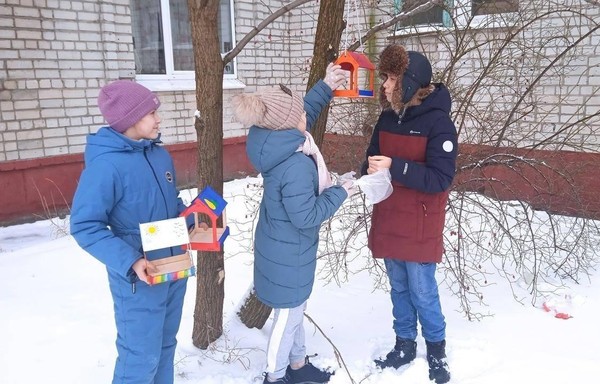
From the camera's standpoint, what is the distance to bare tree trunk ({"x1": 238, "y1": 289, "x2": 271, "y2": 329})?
9.82 ft

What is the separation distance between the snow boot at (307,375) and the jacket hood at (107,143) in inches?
56.4

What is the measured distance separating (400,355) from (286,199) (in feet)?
3.90

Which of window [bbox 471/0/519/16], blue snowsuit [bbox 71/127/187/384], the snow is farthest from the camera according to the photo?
window [bbox 471/0/519/16]

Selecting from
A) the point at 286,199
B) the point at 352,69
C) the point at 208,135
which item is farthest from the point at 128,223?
the point at 352,69

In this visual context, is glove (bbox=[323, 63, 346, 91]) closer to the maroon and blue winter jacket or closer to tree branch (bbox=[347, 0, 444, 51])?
the maroon and blue winter jacket

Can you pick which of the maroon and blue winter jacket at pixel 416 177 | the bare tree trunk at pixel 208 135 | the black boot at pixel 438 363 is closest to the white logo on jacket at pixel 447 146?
the maroon and blue winter jacket at pixel 416 177

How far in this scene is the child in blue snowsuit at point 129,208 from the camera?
1761mm

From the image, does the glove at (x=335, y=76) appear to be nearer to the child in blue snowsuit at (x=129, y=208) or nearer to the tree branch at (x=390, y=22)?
the tree branch at (x=390, y=22)

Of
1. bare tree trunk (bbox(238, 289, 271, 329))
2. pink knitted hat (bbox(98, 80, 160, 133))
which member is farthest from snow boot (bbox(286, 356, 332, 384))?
pink knitted hat (bbox(98, 80, 160, 133))

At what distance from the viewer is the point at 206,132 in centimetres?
257

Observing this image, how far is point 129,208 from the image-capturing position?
1885mm

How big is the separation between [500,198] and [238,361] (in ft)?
7.73

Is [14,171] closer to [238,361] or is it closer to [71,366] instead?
[71,366]

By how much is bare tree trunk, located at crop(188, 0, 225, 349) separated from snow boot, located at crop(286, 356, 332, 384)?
536mm
